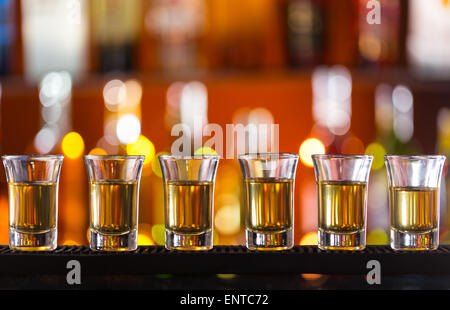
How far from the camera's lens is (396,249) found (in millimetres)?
1052

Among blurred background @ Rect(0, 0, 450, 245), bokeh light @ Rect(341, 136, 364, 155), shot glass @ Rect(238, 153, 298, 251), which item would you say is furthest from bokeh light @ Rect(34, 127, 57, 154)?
shot glass @ Rect(238, 153, 298, 251)

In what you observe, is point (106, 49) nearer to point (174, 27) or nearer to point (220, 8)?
point (174, 27)

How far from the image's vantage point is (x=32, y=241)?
1058mm

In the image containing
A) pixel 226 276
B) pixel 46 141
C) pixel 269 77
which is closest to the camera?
pixel 226 276

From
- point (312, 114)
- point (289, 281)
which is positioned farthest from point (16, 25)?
point (289, 281)

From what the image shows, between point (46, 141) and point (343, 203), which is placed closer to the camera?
point (343, 203)

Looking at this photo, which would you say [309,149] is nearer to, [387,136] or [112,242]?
[387,136]

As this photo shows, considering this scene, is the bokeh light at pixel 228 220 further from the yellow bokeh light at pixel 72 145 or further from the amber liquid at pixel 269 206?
the amber liquid at pixel 269 206

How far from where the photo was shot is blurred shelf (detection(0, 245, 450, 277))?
101cm

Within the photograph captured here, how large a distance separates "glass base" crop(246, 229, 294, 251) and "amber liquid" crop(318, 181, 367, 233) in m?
0.06

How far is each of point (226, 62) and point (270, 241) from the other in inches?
35.1

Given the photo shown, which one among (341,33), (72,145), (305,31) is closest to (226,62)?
(305,31)
